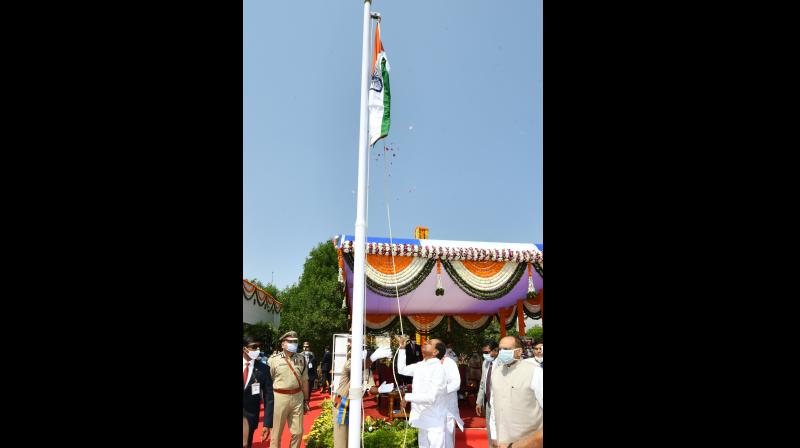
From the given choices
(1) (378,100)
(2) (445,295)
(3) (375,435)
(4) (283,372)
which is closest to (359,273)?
(1) (378,100)

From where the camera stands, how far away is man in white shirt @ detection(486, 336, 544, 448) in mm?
3557

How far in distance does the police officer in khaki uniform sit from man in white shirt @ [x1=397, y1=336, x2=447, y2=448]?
163 cm

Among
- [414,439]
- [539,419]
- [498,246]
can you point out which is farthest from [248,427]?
[498,246]

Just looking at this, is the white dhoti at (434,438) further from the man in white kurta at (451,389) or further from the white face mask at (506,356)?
the white face mask at (506,356)

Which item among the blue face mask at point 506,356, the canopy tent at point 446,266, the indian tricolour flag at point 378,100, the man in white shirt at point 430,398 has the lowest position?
the man in white shirt at point 430,398

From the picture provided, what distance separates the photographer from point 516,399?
3717mm

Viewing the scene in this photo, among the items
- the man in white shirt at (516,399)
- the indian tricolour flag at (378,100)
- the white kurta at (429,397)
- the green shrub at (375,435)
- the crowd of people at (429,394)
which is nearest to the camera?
the man in white shirt at (516,399)

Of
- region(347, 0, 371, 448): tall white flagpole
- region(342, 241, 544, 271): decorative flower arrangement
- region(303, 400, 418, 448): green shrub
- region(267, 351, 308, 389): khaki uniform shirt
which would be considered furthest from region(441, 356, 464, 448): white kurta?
region(342, 241, 544, 271): decorative flower arrangement

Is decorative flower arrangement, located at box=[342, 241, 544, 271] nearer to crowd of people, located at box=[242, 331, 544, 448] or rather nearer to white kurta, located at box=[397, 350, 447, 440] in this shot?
crowd of people, located at box=[242, 331, 544, 448]

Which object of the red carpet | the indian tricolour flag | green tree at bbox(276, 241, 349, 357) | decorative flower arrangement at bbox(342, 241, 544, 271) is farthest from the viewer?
green tree at bbox(276, 241, 349, 357)

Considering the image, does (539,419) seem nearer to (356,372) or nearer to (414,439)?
(356,372)

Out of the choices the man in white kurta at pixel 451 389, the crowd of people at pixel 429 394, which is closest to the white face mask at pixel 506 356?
the crowd of people at pixel 429 394

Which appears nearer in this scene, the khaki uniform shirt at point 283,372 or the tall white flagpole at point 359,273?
the tall white flagpole at point 359,273

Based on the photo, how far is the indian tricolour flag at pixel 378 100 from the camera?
12.8ft
